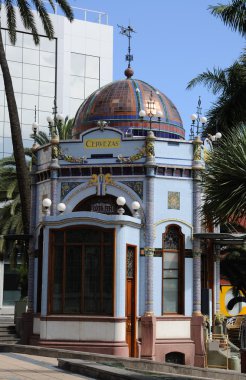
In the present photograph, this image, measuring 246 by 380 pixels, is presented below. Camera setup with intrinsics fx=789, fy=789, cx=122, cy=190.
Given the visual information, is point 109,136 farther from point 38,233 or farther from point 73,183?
point 38,233

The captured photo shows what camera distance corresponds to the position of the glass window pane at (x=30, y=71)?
74.2 meters

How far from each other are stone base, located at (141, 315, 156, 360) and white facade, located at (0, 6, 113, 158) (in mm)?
45554

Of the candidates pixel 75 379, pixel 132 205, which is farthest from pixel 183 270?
pixel 75 379

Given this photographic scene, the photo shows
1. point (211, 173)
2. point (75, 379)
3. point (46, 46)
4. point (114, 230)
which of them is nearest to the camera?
point (75, 379)

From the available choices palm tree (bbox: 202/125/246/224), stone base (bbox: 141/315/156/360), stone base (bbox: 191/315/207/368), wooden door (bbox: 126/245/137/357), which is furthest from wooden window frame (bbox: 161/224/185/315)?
palm tree (bbox: 202/125/246/224)

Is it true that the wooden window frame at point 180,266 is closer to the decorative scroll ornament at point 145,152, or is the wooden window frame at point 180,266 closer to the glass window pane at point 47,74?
the decorative scroll ornament at point 145,152

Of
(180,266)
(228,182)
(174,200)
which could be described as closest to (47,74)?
(174,200)

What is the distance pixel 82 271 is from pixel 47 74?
48.7 m

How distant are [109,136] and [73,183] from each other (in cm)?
235

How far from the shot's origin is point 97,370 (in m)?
20.2

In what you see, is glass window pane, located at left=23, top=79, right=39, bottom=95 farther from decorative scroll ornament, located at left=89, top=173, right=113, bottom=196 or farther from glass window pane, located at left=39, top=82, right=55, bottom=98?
decorative scroll ornament, located at left=89, top=173, right=113, bottom=196

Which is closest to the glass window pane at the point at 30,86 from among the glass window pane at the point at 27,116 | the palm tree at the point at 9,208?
the glass window pane at the point at 27,116

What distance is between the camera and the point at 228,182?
21219mm

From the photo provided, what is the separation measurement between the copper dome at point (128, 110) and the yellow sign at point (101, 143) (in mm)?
2608
